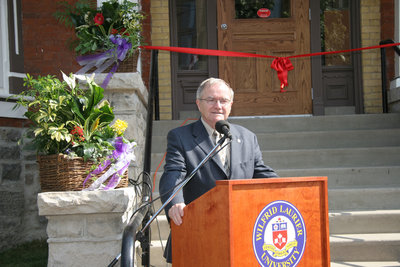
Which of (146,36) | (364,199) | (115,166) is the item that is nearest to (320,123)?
(364,199)

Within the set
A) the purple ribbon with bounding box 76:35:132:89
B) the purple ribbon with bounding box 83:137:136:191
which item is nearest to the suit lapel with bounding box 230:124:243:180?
the purple ribbon with bounding box 83:137:136:191

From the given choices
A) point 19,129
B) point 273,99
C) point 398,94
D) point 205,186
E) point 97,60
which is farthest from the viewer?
point 273,99

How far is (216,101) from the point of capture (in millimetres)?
2521

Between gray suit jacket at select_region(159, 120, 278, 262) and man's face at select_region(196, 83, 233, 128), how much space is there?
0.14m

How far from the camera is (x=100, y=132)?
3135 millimetres

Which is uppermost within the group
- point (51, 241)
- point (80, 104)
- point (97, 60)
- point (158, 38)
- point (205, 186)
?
point (158, 38)

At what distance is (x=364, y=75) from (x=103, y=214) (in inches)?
195

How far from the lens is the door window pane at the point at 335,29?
677 cm

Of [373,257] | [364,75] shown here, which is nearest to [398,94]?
[364,75]

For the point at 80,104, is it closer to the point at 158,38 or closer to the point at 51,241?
the point at 51,241

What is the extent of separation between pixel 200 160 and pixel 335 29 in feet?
16.5

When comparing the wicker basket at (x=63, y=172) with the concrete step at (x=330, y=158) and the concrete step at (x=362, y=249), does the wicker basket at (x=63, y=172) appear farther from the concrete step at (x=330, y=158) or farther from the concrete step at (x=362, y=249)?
the concrete step at (x=362, y=249)

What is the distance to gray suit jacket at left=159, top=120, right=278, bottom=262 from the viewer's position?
248 centimetres

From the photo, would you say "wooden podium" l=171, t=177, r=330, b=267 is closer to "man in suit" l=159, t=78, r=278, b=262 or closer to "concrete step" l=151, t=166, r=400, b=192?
"man in suit" l=159, t=78, r=278, b=262
